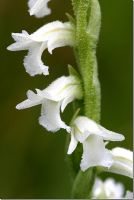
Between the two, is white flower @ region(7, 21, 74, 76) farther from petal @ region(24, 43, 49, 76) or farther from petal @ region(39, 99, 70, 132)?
petal @ region(39, 99, 70, 132)

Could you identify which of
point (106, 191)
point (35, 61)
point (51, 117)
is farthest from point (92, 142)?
point (106, 191)

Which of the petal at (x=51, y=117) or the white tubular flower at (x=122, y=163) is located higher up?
the petal at (x=51, y=117)

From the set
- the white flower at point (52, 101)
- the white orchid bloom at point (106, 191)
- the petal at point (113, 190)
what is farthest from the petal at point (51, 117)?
the petal at point (113, 190)

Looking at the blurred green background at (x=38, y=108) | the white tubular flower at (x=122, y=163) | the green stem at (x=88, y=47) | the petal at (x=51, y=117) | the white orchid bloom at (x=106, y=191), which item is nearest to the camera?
the petal at (x=51, y=117)

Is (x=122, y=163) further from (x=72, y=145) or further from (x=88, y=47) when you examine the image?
(x=88, y=47)

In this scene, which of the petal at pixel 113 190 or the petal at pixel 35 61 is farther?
the petal at pixel 113 190

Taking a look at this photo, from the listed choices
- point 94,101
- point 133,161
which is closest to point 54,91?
point 94,101

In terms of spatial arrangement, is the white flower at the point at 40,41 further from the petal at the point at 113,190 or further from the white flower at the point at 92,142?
the petal at the point at 113,190
